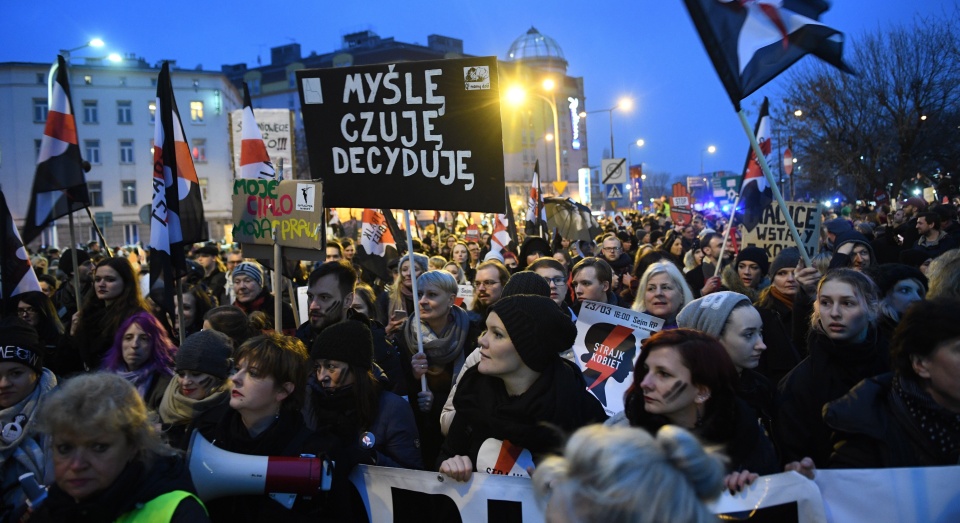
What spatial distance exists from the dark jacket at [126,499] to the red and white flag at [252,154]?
16.8ft

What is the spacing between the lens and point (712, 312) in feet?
13.6

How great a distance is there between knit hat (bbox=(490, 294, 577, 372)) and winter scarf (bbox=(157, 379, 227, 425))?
1.51 m

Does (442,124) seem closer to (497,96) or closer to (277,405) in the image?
(497,96)

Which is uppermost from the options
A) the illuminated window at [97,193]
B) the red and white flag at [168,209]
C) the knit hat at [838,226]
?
the illuminated window at [97,193]

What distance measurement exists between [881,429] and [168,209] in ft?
17.2

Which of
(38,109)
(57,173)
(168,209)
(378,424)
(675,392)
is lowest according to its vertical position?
(378,424)

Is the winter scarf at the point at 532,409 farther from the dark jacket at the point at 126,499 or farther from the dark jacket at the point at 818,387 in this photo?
the dark jacket at the point at 126,499

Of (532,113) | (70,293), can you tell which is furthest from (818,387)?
(532,113)

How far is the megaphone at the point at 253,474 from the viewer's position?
3.30 m

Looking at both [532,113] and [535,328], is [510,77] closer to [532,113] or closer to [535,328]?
[532,113]

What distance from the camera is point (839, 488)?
3.25 meters

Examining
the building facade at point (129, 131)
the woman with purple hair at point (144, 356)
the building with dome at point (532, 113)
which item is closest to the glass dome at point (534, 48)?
the building with dome at point (532, 113)

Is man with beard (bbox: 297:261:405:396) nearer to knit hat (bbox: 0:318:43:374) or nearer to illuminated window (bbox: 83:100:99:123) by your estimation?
knit hat (bbox: 0:318:43:374)

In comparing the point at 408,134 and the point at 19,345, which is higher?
the point at 408,134
